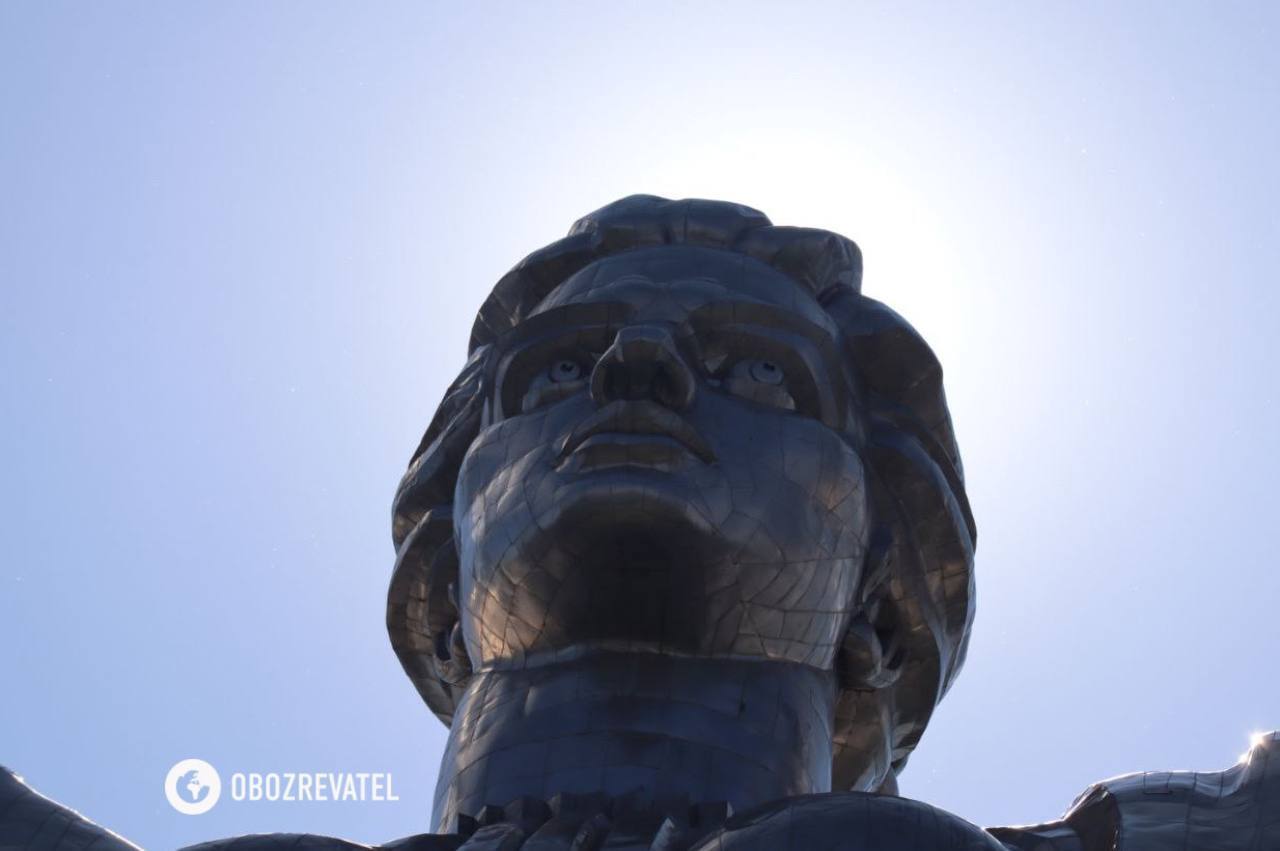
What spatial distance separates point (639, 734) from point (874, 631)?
2.17m

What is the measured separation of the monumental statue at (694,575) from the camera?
32.9 ft

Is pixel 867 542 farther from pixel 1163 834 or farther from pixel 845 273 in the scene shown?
pixel 1163 834

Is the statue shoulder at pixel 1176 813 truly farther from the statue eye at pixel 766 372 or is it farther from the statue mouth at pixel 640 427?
the statue eye at pixel 766 372

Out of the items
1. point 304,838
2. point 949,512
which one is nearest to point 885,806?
point 304,838

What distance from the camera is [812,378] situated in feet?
41.9

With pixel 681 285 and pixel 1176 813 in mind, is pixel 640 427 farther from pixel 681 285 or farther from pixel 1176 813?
pixel 1176 813

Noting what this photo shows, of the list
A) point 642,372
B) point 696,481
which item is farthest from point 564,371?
point 696,481

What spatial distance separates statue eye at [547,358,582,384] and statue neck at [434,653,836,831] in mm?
1773

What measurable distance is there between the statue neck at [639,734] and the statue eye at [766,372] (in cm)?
168

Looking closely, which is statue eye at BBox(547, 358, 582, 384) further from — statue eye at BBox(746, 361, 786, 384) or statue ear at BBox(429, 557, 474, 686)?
statue ear at BBox(429, 557, 474, 686)

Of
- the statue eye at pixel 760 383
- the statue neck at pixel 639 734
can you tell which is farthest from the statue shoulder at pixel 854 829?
the statue eye at pixel 760 383

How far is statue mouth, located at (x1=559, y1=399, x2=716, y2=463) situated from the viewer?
11.6 metres

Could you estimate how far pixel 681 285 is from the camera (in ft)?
42.8

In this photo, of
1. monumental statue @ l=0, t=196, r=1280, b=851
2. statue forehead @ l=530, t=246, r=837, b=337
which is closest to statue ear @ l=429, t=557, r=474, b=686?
monumental statue @ l=0, t=196, r=1280, b=851
